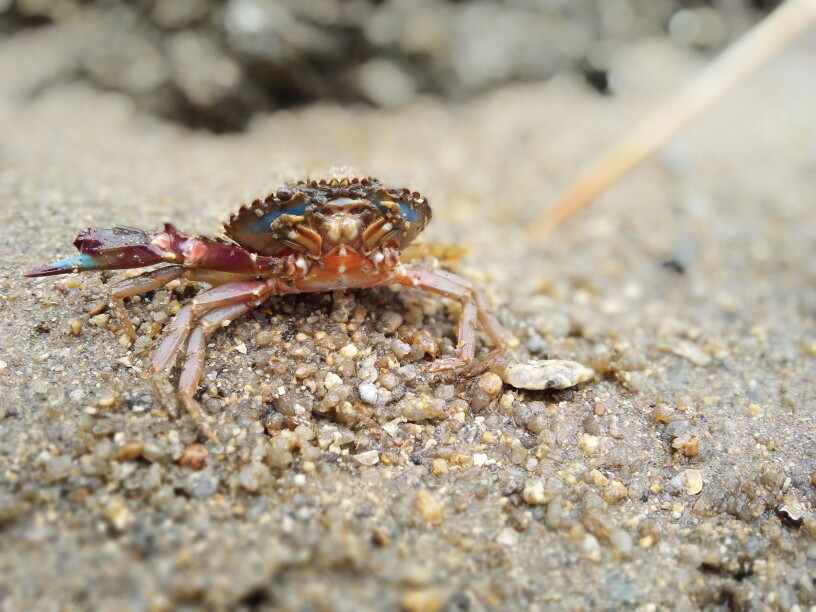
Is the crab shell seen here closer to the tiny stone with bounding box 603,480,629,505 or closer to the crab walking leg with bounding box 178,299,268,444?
the crab walking leg with bounding box 178,299,268,444

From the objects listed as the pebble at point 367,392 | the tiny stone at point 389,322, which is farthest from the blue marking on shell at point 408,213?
the pebble at point 367,392

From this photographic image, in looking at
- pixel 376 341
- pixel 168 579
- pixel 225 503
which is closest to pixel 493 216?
pixel 376 341

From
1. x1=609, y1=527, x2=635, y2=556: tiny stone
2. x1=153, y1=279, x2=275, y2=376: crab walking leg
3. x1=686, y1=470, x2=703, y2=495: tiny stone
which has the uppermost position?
x1=153, y1=279, x2=275, y2=376: crab walking leg

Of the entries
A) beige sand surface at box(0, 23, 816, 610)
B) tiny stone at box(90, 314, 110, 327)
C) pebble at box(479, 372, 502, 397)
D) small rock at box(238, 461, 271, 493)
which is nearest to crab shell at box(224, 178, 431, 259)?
beige sand surface at box(0, 23, 816, 610)

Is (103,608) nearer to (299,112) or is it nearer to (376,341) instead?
(376,341)

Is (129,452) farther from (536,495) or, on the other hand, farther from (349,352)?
(536,495)

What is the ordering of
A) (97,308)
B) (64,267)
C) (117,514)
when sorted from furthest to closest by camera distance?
(97,308), (64,267), (117,514)

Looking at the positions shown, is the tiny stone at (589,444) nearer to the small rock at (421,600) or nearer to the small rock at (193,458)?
the small rock at (421,600)

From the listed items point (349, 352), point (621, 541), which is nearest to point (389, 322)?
point (349, 352)
